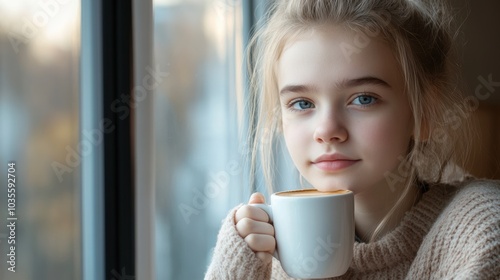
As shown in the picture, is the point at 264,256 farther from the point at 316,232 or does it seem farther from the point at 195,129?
the point at 195,129

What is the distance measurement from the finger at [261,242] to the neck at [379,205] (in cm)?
19

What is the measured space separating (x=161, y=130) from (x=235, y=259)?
0.48 m

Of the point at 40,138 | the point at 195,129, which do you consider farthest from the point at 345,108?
the point at 195,129

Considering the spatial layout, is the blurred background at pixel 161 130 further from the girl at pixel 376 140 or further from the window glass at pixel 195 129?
the girl at pixel 376 140

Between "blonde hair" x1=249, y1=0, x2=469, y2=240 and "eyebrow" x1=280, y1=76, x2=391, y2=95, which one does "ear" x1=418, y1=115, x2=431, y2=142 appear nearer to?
"blonde hair" x1=249, y1=0, x2=469, y2=240

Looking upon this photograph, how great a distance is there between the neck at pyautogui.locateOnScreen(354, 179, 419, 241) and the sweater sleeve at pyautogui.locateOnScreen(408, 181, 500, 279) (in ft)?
0.22

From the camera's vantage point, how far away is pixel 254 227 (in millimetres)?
848

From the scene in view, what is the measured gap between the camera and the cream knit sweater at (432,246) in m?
0.82

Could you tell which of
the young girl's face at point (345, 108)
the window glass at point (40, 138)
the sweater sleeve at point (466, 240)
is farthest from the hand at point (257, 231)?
the window glass at point (40, 138)

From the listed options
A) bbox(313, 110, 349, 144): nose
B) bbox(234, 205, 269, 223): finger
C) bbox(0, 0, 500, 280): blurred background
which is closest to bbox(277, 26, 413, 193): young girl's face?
bbox(313, 110, 349, 144): nose

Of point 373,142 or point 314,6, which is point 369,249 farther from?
point 314,6

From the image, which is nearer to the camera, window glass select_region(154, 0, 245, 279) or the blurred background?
the blurred background

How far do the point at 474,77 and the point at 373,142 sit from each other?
1536mm

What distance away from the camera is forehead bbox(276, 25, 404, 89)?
879 mm
